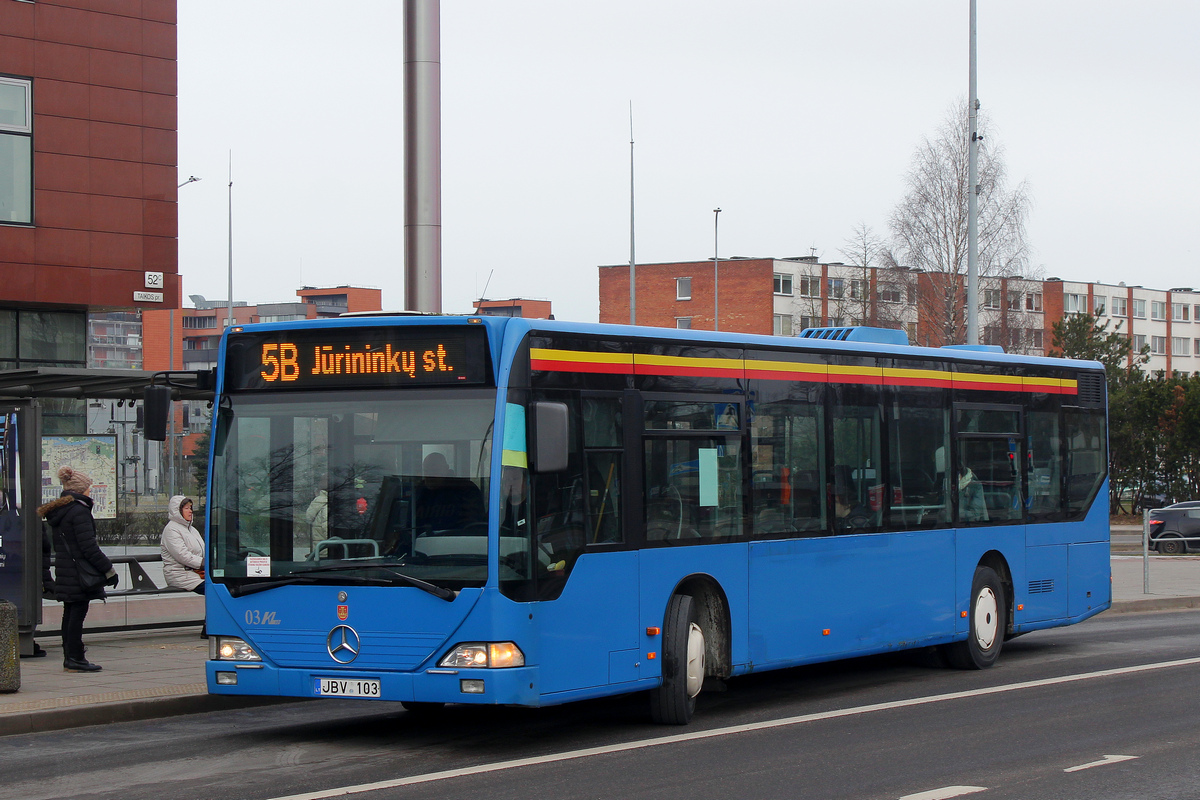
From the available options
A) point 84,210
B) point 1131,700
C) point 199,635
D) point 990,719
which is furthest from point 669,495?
point 84,210

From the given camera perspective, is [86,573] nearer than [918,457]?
Yes

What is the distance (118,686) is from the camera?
11438mm

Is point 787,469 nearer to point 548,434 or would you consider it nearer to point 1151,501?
point 548,434

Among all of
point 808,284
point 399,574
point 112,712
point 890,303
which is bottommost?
point 112,712

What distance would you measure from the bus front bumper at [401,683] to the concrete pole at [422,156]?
6.56 metres

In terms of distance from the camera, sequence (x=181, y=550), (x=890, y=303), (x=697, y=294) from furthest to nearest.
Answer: (x=697, y=294) < (x=890, y=303) < (x=181, y=550)

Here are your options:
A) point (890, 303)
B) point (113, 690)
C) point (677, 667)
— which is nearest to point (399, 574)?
point (677, 667)

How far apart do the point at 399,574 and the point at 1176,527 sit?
3534 cm

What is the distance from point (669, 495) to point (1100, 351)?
52.5 m

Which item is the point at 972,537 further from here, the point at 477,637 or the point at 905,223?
the point at 905,223

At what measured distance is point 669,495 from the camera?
9.88 meters

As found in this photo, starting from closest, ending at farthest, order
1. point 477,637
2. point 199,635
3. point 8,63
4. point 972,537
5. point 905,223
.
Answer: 1. point 477,637
2. point 972,537
3. point 199,635
4. point 8,63
5. point 905,223

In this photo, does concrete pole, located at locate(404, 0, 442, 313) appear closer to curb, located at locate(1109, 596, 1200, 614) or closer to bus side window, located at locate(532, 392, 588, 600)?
bus side window, located at locate(532, 392, 588, 600)

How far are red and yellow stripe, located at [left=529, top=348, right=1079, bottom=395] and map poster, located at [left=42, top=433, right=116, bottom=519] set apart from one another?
7.95 m
